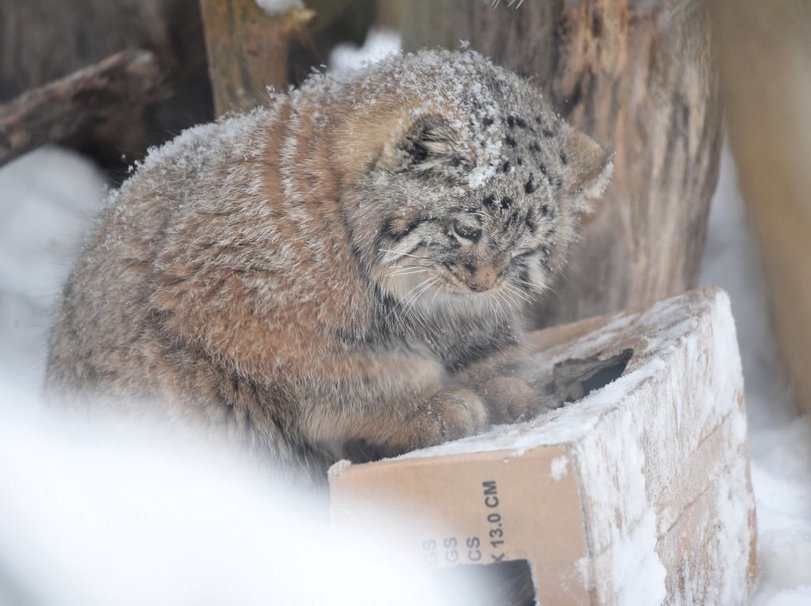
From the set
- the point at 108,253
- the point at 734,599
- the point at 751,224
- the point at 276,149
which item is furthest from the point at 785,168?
the point at 108,253

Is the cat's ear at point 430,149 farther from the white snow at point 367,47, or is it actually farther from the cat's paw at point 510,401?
the white snow at point 367,47

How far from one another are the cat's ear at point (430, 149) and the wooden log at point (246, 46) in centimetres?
125

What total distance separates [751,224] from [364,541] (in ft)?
6.52

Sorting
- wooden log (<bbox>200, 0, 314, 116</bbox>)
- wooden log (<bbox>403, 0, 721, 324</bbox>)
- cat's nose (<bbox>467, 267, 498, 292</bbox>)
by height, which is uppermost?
wooden log (<bbox>200, 0, 314, 116</bbox>)

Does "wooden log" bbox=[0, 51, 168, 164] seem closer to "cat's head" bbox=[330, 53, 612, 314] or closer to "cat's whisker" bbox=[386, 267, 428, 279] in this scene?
"cat's head" bbox=[330, 53, 612, 314]

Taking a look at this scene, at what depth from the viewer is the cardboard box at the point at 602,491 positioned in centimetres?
160

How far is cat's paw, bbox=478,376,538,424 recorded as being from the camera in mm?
2361

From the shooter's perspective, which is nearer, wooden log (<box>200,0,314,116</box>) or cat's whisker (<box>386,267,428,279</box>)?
cat's whisker (<box>386,267,428,279</box>)

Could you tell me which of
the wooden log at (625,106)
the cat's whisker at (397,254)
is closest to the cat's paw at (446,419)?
the cat's whisker at (397,254)

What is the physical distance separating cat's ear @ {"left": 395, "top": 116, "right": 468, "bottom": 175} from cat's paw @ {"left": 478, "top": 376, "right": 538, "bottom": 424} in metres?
0.58

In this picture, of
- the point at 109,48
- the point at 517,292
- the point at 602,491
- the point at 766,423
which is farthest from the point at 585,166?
the point at 109,48

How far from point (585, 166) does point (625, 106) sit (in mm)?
768

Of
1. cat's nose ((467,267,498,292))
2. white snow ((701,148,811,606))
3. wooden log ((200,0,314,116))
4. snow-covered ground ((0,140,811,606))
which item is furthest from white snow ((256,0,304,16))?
white snow ((701,148,811,606))

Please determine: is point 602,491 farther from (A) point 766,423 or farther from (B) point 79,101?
(B) point 79,101
